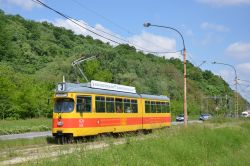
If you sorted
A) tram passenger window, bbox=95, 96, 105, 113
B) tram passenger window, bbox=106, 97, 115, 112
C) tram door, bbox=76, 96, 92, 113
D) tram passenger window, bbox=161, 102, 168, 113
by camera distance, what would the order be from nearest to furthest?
tram door, bbox=76, 96, 92, 113
tram passenger window, bbox=95, 96, 105, 113
tram passenger window, bbox=106, 97, 115, 112
tram passenger window, bbox=161, 102, 168, 113

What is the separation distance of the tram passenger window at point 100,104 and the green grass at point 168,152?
5.21 m

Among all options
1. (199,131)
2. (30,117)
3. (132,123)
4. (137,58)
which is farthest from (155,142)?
(137,58)

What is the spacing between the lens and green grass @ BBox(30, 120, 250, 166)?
12.4m

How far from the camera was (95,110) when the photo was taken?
25.3 metres

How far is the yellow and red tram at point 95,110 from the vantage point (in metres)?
24.0

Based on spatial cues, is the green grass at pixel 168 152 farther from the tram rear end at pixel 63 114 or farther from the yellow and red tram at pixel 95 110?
the tram rear end at pixel 63 114

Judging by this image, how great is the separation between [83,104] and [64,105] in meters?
1.03

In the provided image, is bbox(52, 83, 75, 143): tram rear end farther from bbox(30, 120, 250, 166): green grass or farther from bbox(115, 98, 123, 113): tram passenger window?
bbox(30, 120, 250, 166): green grass

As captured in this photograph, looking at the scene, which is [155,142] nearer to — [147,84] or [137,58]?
[147,84]

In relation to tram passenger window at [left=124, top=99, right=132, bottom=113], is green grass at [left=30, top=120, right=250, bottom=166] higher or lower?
lower

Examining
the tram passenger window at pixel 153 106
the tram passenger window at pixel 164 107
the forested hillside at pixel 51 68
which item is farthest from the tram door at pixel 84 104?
the forested hillside at pixel 51 68

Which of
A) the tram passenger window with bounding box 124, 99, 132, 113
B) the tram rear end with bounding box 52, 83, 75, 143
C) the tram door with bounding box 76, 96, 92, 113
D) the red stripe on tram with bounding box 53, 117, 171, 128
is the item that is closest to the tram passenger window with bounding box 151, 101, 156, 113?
the red stripe on tram with bounding box 53, 117, 171, 128

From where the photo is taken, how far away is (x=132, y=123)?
30750mm

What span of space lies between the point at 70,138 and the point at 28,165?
13506 mm
